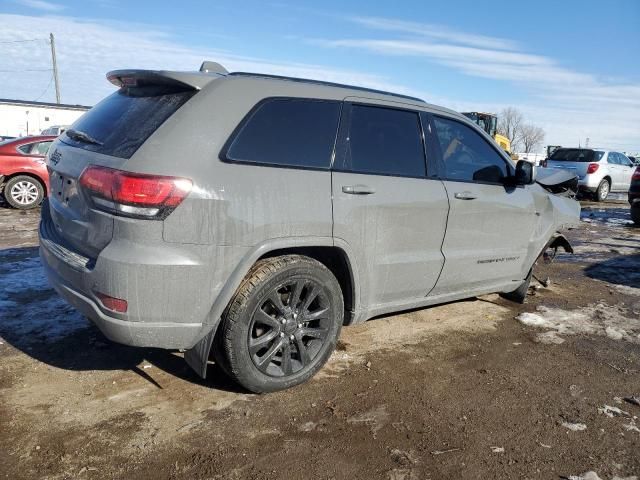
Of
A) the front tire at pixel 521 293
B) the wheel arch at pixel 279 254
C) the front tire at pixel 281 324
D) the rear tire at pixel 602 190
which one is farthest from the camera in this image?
the rear tire at pixel 602 190

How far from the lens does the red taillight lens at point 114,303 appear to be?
9.09 ft

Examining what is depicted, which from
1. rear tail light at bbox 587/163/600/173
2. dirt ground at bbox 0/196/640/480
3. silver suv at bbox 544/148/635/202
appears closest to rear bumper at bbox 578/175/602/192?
silver suv at bbox 544/148/635/202

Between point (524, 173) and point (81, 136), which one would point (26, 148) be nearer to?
point (81, 136)

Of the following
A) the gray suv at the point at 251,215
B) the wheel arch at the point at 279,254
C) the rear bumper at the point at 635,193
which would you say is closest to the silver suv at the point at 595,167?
the rear bumper at the point at 635,193

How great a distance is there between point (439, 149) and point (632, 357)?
2282 mm

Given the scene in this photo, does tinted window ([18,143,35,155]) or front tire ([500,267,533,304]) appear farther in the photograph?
tinted window ([18,143,35,155])

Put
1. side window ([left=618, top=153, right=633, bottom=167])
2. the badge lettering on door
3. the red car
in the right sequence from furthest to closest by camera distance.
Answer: side window ([left=618, top=153, right=633, bottom=167]), the red car, the badge lettering on door

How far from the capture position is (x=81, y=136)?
131 inches

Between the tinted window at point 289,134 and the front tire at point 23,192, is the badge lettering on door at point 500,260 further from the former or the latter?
the front tire at point 23,192

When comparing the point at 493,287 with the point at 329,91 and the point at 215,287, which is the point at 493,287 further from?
the point at 215,287

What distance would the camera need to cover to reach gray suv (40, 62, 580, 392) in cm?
278

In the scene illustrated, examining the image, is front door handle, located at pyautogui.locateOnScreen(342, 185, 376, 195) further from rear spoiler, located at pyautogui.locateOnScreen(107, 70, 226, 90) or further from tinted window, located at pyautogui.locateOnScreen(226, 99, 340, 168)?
rear spoiler, located at pyautogui.locateOnScreen(107, 70, 226, 90)

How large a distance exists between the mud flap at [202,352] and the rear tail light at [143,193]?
29.3 inches

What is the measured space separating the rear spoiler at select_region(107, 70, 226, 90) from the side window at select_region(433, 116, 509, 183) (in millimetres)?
1855
